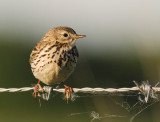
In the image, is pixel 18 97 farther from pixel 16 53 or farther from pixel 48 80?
pixel 48 80

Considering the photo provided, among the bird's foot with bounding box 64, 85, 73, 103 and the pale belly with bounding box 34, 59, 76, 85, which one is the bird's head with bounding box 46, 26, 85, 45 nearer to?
the pale belly with bounding box 34, 59, 76, 85

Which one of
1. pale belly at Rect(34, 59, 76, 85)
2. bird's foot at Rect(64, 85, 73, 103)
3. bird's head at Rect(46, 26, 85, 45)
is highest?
bird's head at Rect(46, 26, 85, 45)

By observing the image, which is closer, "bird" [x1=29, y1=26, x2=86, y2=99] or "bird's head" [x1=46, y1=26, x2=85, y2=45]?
"bird" [x1=29, y1=26, x2=86, y2=99]

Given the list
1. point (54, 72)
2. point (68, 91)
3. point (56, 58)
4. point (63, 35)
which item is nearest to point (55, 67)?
point (54, 72)

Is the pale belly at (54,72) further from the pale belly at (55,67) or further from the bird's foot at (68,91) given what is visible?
the bird's foot at (68,91)

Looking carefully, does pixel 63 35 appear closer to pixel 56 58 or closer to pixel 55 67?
pixel 56 58

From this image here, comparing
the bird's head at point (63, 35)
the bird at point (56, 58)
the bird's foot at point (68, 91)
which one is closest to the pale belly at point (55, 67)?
the bird at point (56, 58)

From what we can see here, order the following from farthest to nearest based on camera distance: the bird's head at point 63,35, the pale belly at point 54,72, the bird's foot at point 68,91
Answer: the bird's head at point 63,35, the pale belly at point 54,72, the bird's foot at point 68,91

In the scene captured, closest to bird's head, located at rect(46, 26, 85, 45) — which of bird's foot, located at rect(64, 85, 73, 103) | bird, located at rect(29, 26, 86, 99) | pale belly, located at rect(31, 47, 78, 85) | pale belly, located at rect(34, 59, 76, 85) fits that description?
bird, located at rect(29, 26, 86, 99)

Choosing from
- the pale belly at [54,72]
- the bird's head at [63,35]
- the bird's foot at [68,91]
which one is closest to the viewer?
the bird's foot at [68,91]
